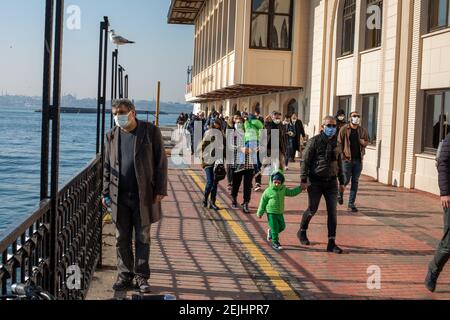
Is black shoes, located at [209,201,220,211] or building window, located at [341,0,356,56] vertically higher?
building window, located at [341,0,356,56]

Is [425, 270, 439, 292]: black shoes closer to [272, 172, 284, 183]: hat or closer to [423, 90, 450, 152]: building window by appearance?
[272, 172, 284, 183]: hat

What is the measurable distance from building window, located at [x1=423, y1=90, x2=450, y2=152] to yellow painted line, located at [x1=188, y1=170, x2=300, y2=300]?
5.87 metres

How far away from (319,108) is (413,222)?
39.0 ft

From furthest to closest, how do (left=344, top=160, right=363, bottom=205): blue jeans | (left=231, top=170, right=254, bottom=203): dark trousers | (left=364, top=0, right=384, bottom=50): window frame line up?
(left=364, top=0, right=384, bottom=50): window frame, (left=344, top=160, right=363, bottom=205): blue jeans, (left=231, top=170, right=254, bottom=203): dark trousers

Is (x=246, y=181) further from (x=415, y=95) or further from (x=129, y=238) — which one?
(x=415, y=95)

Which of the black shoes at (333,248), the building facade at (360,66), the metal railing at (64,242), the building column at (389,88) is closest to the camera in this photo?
the metal railing at (64,242)

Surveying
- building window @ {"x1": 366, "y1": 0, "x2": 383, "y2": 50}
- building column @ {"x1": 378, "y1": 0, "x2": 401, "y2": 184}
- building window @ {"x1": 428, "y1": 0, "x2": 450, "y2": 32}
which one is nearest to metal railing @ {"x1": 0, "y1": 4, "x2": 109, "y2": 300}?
building window @ {"x1": 428, "y1": 0, "x2": 450, "y2": 32}

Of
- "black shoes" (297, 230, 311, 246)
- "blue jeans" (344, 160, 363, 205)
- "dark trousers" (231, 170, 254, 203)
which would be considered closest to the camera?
"black shoes" (297, 230, 311, 246)

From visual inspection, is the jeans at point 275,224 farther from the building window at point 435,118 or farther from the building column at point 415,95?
the building column at point 415,95

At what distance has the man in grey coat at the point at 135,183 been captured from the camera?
5.68 meters

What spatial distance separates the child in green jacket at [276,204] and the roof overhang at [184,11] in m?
34.0

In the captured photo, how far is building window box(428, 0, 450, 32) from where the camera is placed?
1354 cm

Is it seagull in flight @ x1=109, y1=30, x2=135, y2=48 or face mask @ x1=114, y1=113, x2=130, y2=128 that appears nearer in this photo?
face mask @ x1=114, y1=113, x2=130, y2=128

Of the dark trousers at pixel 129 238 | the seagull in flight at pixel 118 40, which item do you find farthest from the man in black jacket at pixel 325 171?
the seagull in flight at pixel 118 40
